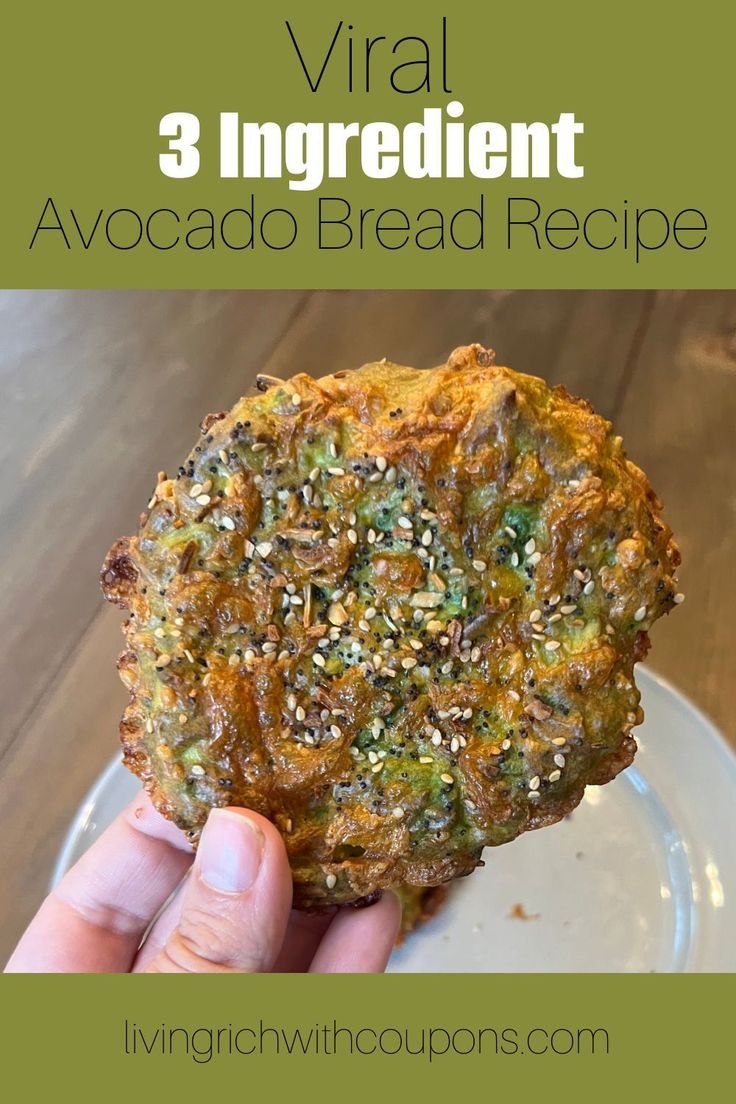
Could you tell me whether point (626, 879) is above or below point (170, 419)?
below

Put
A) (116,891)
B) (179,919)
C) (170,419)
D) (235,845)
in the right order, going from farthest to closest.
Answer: (170,419) < (116,891) < (179,919) < (235,845)

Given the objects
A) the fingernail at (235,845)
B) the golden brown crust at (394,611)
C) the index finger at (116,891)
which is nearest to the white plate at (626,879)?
the index finger at (116,891)

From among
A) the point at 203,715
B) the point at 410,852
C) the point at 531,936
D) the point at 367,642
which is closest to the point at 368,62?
the point at 367,642

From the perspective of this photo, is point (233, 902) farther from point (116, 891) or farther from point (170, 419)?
point (170, 419)

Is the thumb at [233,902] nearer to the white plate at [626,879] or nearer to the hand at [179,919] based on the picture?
the hand at [179,919]

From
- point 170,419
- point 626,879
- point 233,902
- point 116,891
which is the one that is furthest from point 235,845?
point 170,419

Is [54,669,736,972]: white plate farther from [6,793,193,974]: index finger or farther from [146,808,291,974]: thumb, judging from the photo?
[146,808,291,974]: thumb

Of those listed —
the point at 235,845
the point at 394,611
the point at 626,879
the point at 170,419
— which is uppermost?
the point at 170,419

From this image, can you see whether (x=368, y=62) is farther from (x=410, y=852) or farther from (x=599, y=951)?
(x=599, y=951)
